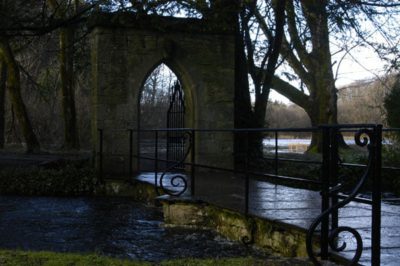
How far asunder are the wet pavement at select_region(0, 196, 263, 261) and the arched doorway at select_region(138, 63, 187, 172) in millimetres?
1076

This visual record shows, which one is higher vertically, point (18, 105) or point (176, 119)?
point (18, 105)

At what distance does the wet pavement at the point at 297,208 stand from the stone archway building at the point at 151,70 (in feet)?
5.92

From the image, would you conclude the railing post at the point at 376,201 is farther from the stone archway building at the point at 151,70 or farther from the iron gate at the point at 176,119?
the iron gate at the point at 176,119

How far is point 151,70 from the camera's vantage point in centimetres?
1118

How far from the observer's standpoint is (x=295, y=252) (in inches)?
203

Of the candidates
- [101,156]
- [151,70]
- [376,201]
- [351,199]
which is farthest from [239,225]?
[151,70]

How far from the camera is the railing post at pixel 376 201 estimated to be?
369 centimetres

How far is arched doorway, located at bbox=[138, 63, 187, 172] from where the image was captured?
39.4 ft

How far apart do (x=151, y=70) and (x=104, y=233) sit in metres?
4.95

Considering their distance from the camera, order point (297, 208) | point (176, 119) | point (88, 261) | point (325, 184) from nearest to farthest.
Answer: point (325, 184) < point (88, 261) < point (297, 208) < point (176, 119)

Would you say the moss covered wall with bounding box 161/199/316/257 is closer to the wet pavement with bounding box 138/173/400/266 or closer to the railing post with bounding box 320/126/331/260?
the wet pavement with bounding box 138/173/400/266

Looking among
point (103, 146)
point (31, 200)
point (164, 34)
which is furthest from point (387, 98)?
point (31, 200)

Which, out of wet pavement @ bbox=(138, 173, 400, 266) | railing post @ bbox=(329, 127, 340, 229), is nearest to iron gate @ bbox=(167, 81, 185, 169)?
wet pavement @ bbox=(138, 173, 400, 266)

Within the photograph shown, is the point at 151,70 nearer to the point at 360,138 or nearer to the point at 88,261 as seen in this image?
the point at 88,261
